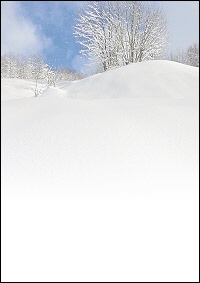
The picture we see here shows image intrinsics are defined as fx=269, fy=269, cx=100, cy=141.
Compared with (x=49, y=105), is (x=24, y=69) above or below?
above

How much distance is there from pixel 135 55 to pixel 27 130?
10.1 metres

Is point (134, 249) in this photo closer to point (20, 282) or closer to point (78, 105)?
point (20, 282)

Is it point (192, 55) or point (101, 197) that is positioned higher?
point (192, 55)

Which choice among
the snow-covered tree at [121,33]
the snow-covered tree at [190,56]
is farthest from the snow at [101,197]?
the snow-covered tree at [190,56]

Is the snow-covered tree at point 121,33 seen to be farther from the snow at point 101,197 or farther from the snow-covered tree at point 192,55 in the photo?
the snow-covered tree at point 192,55

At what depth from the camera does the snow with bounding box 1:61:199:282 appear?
45.4 inches

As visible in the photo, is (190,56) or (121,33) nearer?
(121,33)

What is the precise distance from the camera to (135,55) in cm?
1119

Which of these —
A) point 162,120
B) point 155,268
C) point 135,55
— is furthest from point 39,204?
point 135,55

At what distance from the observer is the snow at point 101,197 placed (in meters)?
1.15

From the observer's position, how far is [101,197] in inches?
51.6

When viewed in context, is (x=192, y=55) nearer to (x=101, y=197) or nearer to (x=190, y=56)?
(x=190, y=56)

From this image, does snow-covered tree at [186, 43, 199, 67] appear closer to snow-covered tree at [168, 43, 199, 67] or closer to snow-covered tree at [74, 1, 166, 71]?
snow-covered tree at [168, 43, 199, 67]

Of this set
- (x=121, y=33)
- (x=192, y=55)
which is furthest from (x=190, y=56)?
(x=121, y=33)
